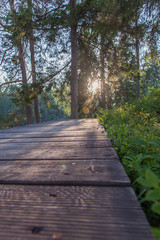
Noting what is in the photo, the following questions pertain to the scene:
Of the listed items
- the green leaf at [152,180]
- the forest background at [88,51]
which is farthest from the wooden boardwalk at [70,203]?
the forest background at [88,51]

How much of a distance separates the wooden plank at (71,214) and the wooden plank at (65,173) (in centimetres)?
7

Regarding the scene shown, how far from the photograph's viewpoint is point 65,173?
1.05 m

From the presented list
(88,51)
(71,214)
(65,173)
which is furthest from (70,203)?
(88,51)

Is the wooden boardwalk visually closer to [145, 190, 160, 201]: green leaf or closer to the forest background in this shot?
[145, 190, 160, 201]: green leaf

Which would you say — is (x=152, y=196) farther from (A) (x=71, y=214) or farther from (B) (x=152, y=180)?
(A) (x=71, y=214)

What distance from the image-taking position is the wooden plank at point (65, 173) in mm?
935

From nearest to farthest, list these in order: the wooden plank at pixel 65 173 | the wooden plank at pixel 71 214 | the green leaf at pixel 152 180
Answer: the wooden plank at pixel 71 214
the green leaf at pixel 152 180
the wooden plank at pixel 65 173

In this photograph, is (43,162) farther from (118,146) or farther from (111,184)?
(118,146)

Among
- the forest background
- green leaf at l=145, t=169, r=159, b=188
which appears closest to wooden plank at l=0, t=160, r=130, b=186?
green leaf at l=145, t=169, r=159, b=188

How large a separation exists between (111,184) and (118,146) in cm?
109

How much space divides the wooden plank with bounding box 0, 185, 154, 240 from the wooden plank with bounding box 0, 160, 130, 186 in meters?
0.07

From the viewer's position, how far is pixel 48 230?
0.57 meters

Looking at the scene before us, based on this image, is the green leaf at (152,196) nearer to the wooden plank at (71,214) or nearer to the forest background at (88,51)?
the wooden plank at (71,214)

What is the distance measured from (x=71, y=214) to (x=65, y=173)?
1.34 ft
